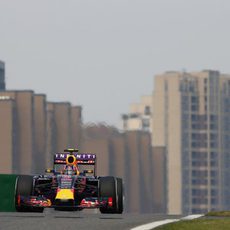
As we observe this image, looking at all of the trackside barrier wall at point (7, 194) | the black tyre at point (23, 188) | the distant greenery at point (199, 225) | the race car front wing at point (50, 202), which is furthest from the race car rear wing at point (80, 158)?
the trackside barrier wall at point (7, 194)

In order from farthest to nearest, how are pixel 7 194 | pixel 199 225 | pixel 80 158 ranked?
1. pixel 7 194
2. pixel 80 158
3. pixel 199 225

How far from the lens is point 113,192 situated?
1231 inches

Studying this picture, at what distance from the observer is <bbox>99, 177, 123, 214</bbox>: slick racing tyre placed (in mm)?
31188

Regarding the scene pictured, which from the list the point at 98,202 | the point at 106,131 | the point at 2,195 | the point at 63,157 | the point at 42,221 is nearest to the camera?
the point at 42,221

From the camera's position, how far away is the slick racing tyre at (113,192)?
31188mm

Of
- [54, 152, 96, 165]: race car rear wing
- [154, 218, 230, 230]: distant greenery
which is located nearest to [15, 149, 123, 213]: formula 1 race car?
[54, 152, 96, 165]: race car rear wing

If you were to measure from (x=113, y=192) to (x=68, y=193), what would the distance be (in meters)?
1.05

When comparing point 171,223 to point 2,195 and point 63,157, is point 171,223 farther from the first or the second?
point 2,195

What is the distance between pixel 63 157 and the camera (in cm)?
3353

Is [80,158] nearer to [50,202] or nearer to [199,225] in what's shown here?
[50,202]

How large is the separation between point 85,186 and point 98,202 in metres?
1.21

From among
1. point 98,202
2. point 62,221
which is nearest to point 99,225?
point 62,221

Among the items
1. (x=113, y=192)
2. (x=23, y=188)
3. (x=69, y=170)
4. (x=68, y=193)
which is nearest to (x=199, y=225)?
(x=113, y=192)

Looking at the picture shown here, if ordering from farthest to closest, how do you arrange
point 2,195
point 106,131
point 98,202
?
point 106,131 → point 2,195 → point 98,202
